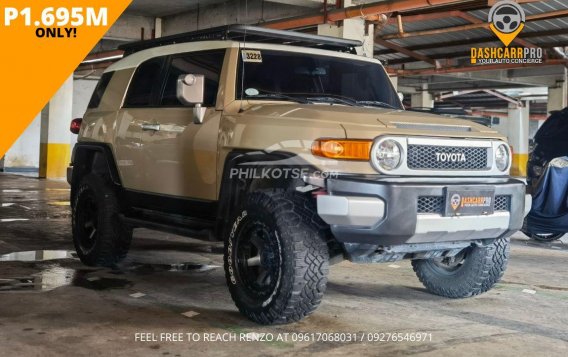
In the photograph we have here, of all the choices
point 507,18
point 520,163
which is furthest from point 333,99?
point 520,163

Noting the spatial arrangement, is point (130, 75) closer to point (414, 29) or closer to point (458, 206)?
point (458, 206)

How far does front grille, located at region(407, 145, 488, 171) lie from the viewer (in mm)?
4336

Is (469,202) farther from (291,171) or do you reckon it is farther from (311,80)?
(311,80)

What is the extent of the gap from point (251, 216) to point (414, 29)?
13.3m

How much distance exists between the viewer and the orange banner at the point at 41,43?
14.9 m

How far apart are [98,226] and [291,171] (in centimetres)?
251

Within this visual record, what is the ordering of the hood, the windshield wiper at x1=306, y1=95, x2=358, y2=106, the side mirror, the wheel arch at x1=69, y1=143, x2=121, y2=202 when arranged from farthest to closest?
the wheel arch at x1=69, y1=143, x2=121, y2=202 < the windshield wiper at x1=306, y1=95, x2=358, y2=106 < the side mirror < the hood

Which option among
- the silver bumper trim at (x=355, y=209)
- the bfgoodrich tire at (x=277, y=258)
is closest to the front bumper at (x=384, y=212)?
the silver bumper trim at (x=355, y=209)

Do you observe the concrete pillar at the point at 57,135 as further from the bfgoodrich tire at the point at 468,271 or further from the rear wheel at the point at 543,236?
the bfgoodrich tire at the point at 468,271

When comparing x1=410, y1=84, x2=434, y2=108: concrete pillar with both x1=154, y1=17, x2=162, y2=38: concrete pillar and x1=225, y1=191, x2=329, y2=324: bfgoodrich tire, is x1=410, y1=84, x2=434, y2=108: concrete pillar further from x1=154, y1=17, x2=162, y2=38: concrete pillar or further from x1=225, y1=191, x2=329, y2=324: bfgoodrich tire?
x1=225, y1=191, x2=329, y2=324: bfgoodrich tire

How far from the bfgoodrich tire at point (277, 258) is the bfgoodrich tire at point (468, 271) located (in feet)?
4.85

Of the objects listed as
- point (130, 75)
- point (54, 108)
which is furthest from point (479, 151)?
point (54, 108)

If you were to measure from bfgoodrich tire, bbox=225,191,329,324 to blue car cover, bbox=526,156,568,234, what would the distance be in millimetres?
5566

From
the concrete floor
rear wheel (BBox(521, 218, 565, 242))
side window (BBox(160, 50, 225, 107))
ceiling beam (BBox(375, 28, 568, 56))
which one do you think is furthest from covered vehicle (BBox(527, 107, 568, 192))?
ceiling beam (BBox(375, 28, 568, 56))
